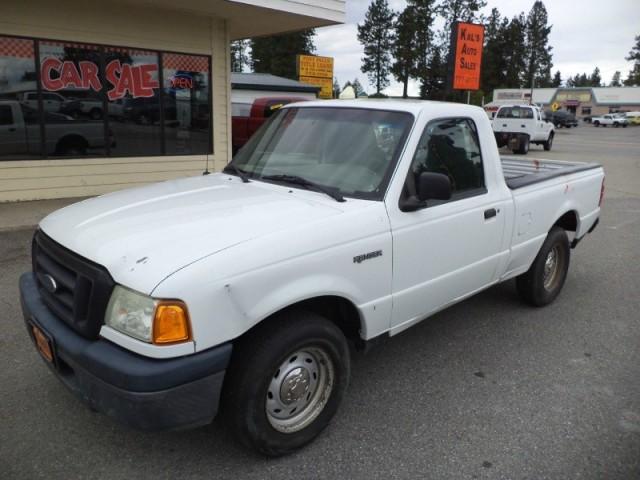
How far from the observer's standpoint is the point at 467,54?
18109 millimetres

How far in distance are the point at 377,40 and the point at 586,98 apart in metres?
35.3

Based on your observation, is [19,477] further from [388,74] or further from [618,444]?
[388,74]

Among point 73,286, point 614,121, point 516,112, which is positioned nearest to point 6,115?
point 73,286

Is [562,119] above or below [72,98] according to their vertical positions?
below

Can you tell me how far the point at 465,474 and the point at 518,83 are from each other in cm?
10052

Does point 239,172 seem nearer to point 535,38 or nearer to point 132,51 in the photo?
point 132,51

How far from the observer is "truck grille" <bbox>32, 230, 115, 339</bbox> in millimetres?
2381

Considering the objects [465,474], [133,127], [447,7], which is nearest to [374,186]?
[465,474]

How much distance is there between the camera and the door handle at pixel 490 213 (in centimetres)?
376

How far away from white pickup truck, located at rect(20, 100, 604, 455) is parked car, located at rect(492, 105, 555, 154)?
19.7m

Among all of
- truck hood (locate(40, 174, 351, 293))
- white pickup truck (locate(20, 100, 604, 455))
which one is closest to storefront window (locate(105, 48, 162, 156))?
white pickup truck (locate(20, 100, 604, 455))

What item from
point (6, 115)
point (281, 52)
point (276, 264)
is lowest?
point (276, 264)

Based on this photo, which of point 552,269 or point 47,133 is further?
point 47,133

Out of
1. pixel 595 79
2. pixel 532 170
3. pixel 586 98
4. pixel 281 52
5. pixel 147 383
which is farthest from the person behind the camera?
pixel 595 79
